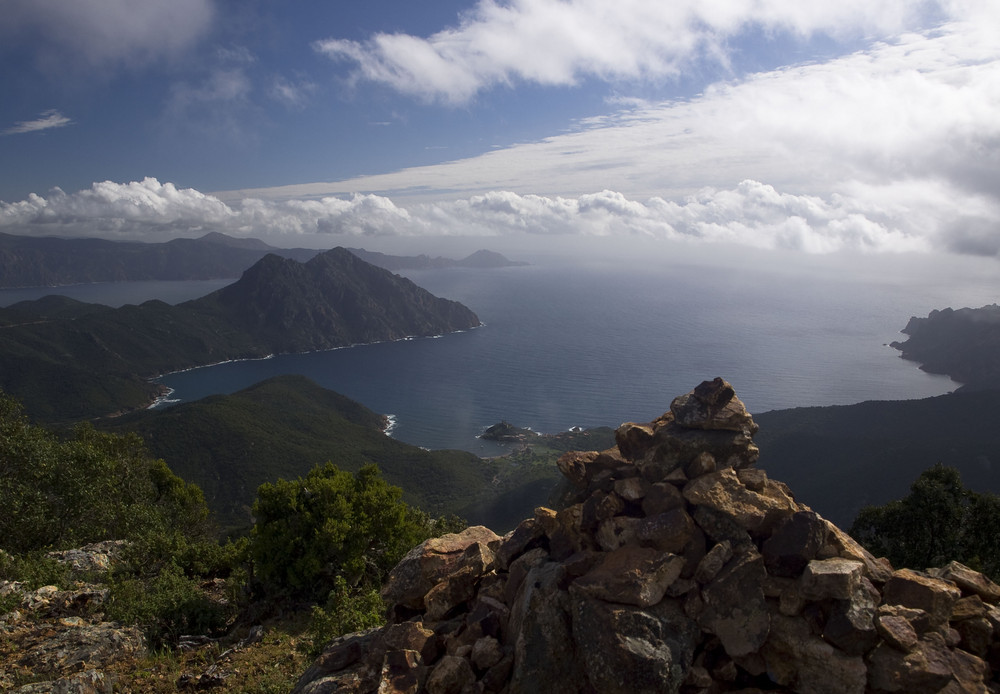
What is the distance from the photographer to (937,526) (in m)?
31.8

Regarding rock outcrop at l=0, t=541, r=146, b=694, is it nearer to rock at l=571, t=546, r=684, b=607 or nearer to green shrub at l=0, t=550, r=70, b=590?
green shrub at l=0, t=550, r=70, b=590

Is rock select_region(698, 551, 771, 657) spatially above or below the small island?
above

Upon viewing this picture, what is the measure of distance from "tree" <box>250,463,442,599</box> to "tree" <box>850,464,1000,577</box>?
2709cm

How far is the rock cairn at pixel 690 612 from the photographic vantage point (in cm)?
1168

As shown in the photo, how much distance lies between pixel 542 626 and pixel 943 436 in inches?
5888

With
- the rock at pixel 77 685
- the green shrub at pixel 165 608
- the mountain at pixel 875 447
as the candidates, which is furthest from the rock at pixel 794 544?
the mountain at pixel 875 447

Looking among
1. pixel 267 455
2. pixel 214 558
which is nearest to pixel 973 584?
pixel 214 558

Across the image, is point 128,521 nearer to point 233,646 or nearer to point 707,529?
point 233,646

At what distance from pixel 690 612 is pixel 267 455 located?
15765 centimetres

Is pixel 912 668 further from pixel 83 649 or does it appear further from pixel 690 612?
pixel 83 649

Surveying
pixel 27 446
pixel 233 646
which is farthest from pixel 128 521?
pixel 233 646

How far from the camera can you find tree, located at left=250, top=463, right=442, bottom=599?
999 inches

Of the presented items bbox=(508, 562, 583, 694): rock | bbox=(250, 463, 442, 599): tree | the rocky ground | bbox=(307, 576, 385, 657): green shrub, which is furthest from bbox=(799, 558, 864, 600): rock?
bbox=(250, 463, 442, 599): tree

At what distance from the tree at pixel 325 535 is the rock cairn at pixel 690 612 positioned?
34.2ft
